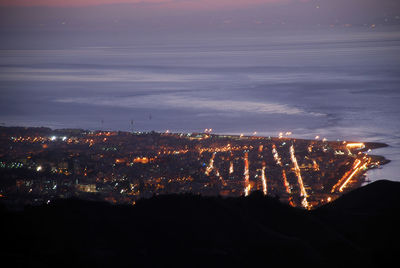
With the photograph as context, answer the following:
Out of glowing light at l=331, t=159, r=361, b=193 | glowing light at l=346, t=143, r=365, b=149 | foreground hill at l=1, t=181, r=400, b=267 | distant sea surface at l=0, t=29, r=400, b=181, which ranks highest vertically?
distant sea surface at l=0, t=29, r=400, b=181

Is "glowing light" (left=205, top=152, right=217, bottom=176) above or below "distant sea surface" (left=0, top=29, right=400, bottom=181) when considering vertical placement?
below

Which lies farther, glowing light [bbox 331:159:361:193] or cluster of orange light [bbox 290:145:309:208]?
glowing light [bbox 331:159:361:193]

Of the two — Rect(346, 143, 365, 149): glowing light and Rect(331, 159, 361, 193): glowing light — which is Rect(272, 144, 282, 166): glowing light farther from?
Rect(346, 143, 365, 149): glowing light

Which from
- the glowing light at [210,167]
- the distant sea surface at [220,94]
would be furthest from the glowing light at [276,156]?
the distant sea surface at [220,94]

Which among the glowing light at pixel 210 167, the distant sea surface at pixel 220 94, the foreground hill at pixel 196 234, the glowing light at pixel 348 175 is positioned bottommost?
the foreground hill at pixel 196 234

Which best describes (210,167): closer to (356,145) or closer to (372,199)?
(356,145)

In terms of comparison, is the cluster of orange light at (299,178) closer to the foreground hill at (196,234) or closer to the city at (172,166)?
→ the city at (172,166)

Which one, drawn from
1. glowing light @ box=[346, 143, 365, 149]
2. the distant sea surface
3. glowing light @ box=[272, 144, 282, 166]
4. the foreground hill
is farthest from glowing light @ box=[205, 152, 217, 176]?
the foreground hill

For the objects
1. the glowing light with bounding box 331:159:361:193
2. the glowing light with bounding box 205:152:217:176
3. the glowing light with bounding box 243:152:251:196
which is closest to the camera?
the glowing light with bounding box 243:152:251:196
